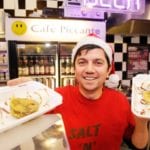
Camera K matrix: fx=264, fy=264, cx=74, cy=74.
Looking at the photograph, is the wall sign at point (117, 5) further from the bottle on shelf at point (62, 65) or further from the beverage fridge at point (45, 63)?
the bottle on shelf at point (62, 65)

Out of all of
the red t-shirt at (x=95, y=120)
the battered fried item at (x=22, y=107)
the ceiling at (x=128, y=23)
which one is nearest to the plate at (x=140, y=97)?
the red t-shirt at (x=95, y=120)

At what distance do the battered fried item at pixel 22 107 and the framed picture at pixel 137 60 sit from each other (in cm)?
387

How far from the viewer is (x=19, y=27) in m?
3.63

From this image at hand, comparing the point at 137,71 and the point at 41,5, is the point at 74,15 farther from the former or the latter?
the point at 137,71

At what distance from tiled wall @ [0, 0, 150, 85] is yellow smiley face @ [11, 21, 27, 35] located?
21.5 inches

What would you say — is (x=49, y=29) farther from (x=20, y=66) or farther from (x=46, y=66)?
(x=20, y=66)

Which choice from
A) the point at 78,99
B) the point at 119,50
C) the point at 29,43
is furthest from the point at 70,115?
the point at 119,50

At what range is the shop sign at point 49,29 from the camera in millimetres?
3615

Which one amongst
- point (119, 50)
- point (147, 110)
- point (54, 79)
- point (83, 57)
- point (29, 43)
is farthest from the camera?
point (119, 50)

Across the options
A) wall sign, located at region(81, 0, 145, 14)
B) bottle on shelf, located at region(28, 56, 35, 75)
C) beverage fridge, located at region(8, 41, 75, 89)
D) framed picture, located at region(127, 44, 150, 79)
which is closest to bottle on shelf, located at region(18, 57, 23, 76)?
beverage fridge, located at region(8, 41, 75, 89)

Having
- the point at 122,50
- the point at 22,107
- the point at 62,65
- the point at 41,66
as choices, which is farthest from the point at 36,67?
the point at 22,107

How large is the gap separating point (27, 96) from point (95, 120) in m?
0.45

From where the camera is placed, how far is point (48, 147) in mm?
1022

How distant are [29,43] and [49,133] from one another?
278 cm
